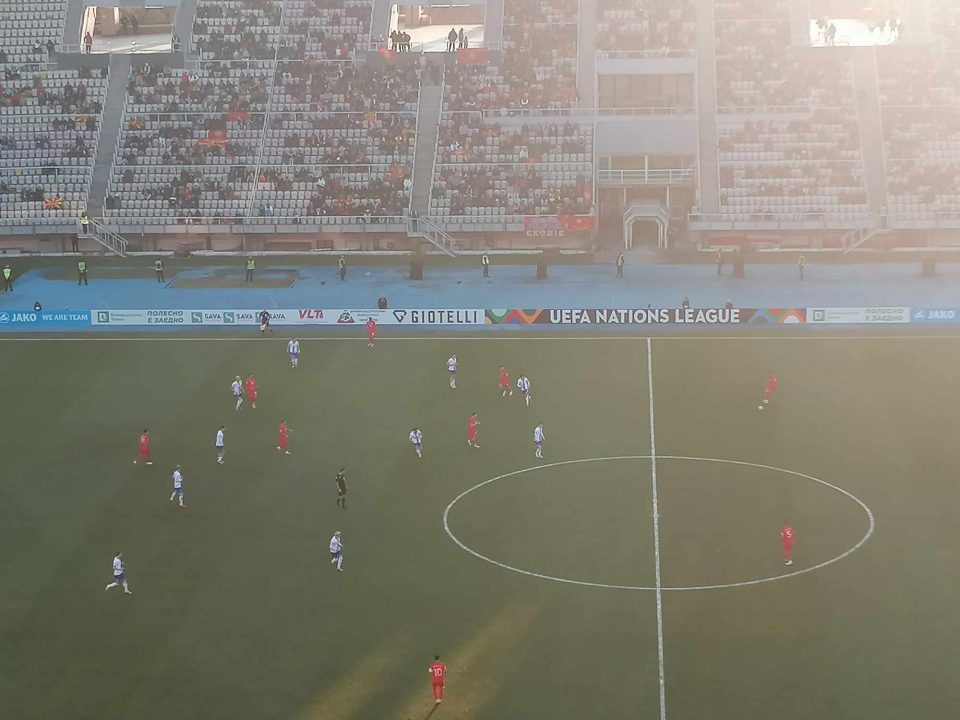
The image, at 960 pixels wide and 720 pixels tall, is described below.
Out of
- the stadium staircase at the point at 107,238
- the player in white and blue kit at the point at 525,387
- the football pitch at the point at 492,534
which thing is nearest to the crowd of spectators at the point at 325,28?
the stadium staircase at the point at 107,238

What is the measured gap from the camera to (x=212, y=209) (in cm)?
8631

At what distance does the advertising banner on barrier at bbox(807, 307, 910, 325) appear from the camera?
221 ft

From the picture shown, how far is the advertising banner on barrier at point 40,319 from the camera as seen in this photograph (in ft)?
230

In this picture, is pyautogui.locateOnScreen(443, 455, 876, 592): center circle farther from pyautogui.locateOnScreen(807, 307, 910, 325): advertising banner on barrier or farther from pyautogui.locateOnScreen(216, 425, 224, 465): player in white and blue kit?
pyautogui.locateOnScreen(807, 307, 910, 325): advertising banner on barrier

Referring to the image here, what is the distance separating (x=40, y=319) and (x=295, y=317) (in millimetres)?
11917

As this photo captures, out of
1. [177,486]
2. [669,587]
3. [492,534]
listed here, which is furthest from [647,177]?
[669,587]

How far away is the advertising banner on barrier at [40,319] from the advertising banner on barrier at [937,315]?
37.6 metres

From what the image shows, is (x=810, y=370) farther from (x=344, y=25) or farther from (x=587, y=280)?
(x=344, y=25)

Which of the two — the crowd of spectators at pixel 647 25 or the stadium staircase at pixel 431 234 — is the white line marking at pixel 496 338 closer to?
the stadium staircase at pixel 431 234

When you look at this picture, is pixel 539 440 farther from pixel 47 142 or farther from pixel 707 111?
pixel 47 142

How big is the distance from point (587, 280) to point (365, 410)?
23.4 metres

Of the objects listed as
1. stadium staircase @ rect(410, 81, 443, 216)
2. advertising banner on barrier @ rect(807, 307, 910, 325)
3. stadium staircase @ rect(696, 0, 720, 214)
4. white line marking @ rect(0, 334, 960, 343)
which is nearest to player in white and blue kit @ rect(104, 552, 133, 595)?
white line marking @ rect(0, 334, 960, 343)

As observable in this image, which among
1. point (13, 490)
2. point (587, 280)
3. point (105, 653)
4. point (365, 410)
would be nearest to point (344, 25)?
point (587, 280)

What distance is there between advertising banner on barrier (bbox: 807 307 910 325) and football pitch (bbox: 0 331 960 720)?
91.5 inches
